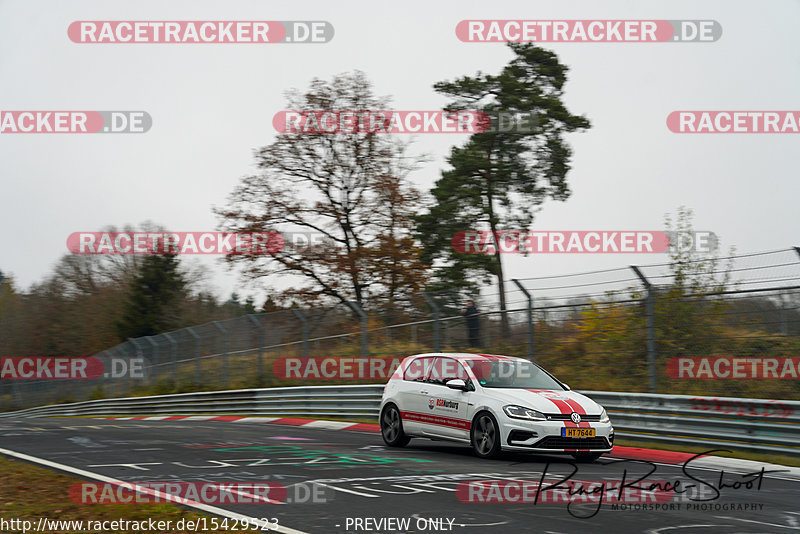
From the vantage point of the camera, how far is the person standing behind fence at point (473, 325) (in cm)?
1786

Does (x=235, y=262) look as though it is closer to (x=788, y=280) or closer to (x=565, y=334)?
(x=565, y=334)

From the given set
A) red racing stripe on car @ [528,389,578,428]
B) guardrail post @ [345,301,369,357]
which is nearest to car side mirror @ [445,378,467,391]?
red racing stripe on car @ [528,389,578,428]

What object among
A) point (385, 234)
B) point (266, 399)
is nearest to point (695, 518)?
point (266, 399)

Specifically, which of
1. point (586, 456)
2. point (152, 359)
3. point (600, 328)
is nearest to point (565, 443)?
point (586, 456)

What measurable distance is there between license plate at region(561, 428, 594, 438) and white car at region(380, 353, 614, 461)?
1 cm

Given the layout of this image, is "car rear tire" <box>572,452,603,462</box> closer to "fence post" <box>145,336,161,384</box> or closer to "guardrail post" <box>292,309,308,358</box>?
"guardrail post" <box>292,309,308,358</box>

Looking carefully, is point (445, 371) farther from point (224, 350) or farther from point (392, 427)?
point (224, 350)

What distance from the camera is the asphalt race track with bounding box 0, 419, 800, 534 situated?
6555mm

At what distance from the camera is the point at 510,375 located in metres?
12.1

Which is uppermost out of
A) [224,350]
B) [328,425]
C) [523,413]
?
[224,350]

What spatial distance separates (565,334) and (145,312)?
5084 cm

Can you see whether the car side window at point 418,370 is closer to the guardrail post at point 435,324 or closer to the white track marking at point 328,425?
the white track marking at point 328,425

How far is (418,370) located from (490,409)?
225 cm

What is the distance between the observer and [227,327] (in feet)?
83.9
